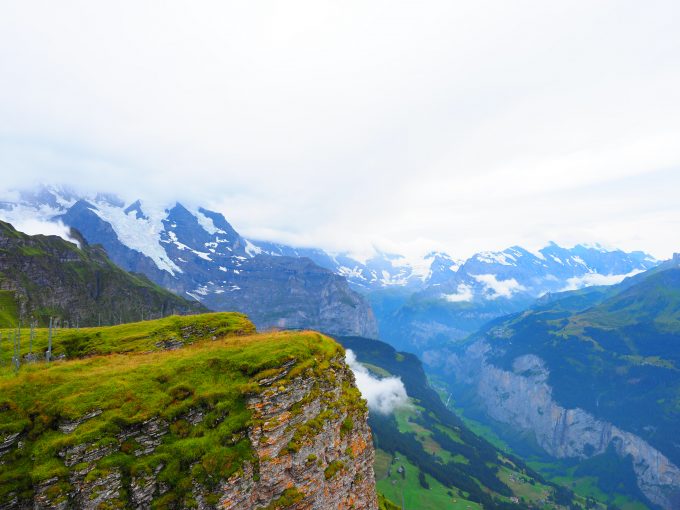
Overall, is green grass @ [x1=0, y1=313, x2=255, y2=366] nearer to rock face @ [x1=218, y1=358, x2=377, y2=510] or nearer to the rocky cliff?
the rocky cliff

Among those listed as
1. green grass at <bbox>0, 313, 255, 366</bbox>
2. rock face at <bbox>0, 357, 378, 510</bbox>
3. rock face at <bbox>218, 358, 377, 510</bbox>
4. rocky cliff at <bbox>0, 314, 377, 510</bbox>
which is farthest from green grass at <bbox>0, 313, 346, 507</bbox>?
green grass at <bbox>0, 313, 255, 366</bbox>

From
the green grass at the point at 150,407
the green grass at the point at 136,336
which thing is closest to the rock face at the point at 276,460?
the green grass at the point at 150,407

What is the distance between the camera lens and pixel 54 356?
44.6 m

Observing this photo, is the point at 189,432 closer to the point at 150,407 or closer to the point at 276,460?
the point at 150,407

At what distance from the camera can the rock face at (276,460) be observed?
2656 centimetres

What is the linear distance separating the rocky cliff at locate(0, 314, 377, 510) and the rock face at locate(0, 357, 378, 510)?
0.26 ft

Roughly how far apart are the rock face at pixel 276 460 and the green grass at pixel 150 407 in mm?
406

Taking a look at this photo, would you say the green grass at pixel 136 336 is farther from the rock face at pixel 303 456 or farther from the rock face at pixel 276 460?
the rock face at pixel 303 456

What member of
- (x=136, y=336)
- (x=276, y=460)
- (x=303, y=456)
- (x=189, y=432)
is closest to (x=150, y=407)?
(x=189, y=432)

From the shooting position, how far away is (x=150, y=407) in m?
30.5

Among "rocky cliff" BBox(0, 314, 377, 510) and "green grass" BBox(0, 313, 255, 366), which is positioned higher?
"green grass" BBox(0, 313, 255, 366)

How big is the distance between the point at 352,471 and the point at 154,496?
61.8ft

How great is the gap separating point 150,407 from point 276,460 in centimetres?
1101

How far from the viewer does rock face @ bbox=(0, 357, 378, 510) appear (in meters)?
26.6
